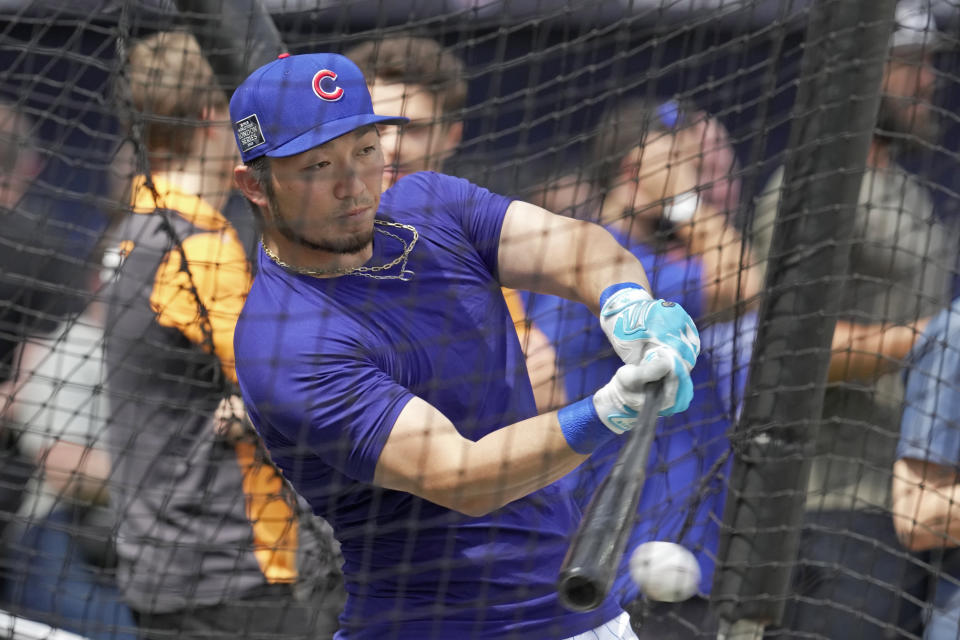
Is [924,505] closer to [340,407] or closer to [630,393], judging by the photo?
[630,393]

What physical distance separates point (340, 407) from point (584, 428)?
0.39m

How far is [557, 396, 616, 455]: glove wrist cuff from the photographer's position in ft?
6.15

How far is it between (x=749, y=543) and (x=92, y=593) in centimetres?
153

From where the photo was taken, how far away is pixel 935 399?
2518mm

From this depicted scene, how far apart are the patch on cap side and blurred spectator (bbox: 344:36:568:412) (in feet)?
1.81

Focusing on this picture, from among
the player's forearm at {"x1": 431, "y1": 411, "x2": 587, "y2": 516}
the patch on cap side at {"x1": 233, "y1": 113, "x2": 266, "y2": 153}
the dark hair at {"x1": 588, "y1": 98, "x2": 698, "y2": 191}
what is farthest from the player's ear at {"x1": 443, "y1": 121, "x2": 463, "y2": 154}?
the player's forearm at {"x1": 431, "y1": 411, "x2": 587, "y2": 516}

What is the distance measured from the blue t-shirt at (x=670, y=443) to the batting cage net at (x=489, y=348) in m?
0.01

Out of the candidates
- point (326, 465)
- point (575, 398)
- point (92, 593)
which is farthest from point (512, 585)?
point (92, 593)

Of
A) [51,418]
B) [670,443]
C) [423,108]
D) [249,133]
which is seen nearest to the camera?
[249,133]

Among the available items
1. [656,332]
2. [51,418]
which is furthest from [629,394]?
[51,418]

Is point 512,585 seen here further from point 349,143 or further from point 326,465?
point 349,143

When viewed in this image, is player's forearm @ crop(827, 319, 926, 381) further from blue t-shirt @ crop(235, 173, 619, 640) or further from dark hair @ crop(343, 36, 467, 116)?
dark hair @ crop(343, 36, 467, 116)

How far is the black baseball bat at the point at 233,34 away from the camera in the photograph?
265 cm

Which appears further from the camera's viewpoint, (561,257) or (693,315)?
(693,315)
